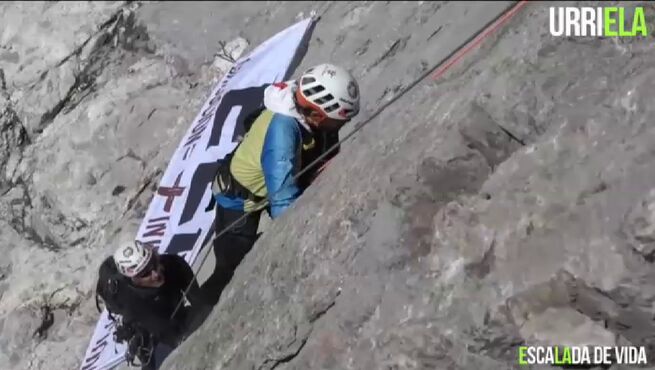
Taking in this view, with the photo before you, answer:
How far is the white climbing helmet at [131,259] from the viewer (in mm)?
7328

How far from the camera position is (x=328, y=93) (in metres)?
6.70

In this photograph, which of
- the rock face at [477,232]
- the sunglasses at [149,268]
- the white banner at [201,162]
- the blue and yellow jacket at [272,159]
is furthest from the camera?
the white banner at [201,162]

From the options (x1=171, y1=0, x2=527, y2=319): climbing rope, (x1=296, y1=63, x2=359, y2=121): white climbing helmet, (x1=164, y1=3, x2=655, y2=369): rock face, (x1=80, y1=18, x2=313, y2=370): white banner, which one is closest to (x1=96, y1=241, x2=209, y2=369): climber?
(x1=171, y1=0, x2=527, y2=319): climbing rope

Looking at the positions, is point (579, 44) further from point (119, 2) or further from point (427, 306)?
point (119, 2)

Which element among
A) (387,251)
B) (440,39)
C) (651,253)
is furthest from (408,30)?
(651,253)

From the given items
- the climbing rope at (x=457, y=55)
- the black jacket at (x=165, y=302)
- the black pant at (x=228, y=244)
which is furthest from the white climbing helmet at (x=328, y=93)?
the black jacket at (x=165, y=302)

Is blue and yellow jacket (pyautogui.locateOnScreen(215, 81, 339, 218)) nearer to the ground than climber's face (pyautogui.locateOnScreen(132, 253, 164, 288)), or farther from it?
farther from it

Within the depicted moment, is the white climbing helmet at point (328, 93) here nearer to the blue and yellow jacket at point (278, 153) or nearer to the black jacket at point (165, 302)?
the blue and yellow jacket at point (278, 153)

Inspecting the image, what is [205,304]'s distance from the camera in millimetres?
7797

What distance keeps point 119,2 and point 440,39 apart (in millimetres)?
5053

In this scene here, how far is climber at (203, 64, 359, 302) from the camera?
22.0 feet

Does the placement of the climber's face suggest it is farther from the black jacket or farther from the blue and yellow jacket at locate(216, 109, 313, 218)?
the blue and yellow jacket at locate(216, 109, 313, 218)

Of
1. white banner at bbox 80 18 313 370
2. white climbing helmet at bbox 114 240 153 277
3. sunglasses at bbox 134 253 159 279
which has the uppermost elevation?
white climbing helmet at bbox 114 240 153 277

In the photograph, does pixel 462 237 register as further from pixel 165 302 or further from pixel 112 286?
pixel 112 286
